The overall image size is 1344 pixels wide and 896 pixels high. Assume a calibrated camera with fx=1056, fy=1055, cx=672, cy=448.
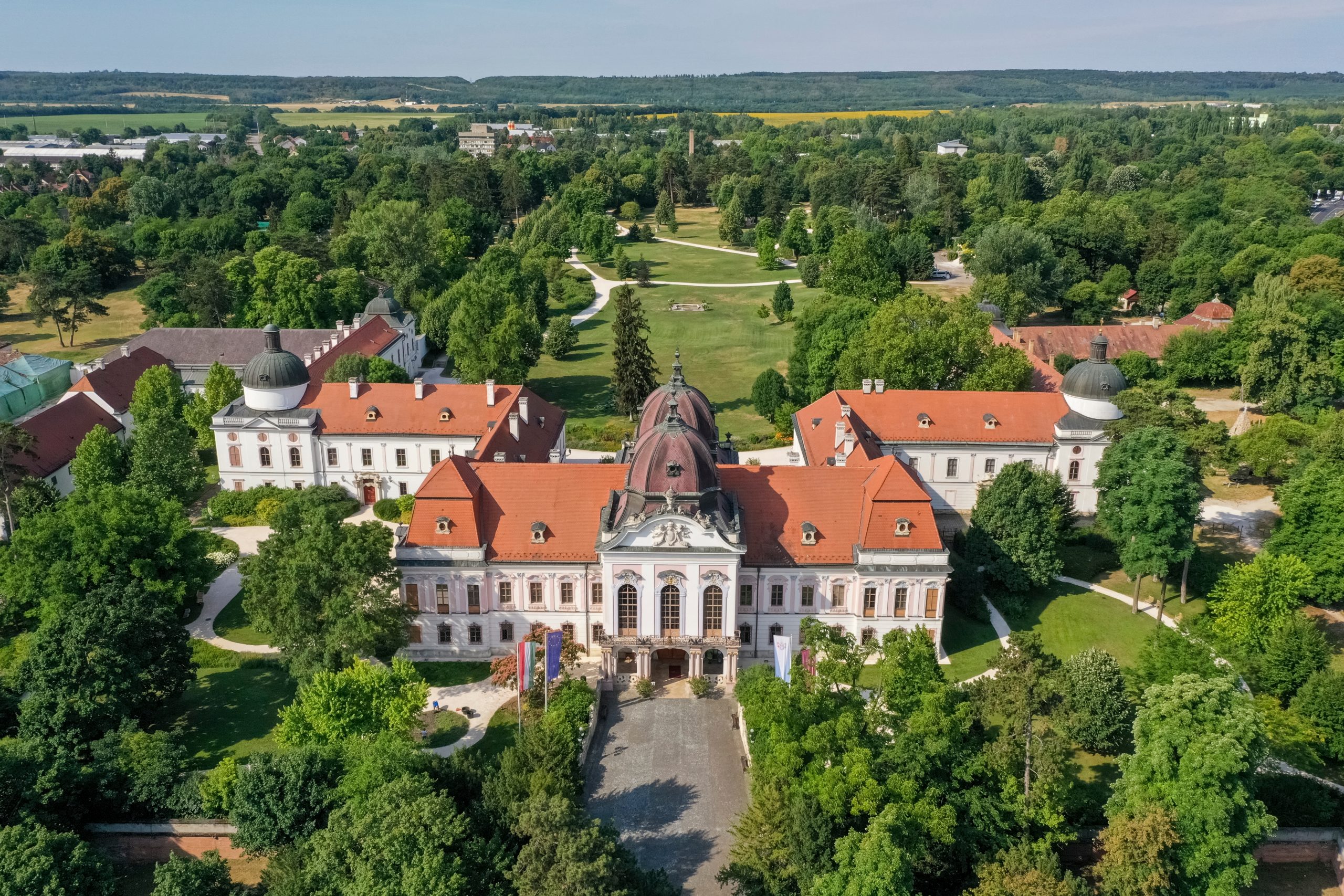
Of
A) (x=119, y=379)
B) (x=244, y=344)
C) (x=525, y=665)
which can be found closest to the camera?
(x=525, y=665)

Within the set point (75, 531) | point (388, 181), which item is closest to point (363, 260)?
point (388, 181)

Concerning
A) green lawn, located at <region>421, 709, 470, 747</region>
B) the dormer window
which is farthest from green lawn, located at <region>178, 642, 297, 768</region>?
the dormer window

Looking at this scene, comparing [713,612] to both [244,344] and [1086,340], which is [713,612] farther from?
[1086,340]

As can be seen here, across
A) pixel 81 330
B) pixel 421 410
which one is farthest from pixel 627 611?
pixel 81 330

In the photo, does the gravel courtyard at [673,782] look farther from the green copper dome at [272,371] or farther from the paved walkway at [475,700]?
the green copper dome at [272,371]

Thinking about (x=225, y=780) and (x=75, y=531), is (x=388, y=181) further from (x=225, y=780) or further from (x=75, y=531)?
(x=225, y=780)

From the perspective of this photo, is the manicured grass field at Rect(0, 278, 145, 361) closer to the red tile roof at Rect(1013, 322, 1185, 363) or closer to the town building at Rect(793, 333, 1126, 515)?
the town building at Rect(793, 333, 1126, 515)
